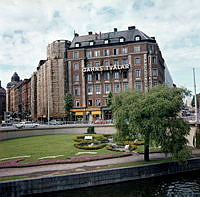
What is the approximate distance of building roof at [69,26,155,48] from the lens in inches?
2812

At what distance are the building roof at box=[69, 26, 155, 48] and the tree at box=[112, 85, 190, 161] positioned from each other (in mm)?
46982

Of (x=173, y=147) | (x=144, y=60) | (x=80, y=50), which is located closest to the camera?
(x=173, y=147)

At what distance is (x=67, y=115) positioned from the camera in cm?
7631

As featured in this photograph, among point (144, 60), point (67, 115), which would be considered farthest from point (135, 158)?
point (67, 115)

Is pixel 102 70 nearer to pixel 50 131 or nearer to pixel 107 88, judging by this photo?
pixel 107 88

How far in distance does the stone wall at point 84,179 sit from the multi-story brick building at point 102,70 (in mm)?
44203

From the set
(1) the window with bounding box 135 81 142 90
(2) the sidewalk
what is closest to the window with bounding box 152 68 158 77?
(1) the window with bounding box 135 81 142 90

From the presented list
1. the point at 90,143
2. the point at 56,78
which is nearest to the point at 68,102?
the point at 56,78

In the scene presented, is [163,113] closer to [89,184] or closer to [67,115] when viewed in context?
[89,184]

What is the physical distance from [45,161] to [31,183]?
21.7ft

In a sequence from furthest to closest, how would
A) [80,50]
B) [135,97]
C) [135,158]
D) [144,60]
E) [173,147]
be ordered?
[80,50]
[144,60]
[135,158]
[135,97]
[173,147]

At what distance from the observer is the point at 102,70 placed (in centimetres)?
7094

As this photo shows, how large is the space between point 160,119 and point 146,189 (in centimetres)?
658

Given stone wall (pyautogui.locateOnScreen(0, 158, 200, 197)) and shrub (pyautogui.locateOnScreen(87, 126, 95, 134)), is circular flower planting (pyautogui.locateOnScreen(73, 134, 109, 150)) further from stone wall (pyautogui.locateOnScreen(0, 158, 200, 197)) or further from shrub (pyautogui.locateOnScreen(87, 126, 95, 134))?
stone wall (pyautogui.locateOnScreen(0, 158, 200, 197))
